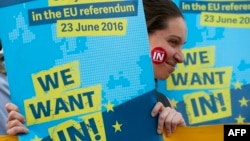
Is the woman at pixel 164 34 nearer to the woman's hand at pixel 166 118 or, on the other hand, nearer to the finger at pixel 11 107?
the woman's hand at pixel 166 118

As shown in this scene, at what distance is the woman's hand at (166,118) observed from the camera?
1.93 meters

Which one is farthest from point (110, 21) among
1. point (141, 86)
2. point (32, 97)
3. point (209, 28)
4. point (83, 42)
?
point (209, 28)

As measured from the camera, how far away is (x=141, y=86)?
1.93 metres

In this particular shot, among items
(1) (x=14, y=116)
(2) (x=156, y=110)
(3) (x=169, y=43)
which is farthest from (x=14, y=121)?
(3) (x=169, y=43)

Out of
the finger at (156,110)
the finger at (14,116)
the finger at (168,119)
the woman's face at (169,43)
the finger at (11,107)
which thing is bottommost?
the finger at (168,119)

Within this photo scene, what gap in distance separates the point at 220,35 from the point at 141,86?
95 centimetres

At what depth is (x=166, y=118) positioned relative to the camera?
1938mm

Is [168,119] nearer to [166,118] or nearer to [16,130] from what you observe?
[166,118]

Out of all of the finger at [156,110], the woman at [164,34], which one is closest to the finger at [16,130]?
the finger at [156,110]

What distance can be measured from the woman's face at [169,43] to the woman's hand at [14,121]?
0.69 metres

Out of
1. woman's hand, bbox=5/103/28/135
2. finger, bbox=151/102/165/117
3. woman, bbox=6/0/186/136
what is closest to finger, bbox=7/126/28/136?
woman's hand, bbox=5/103/28/135

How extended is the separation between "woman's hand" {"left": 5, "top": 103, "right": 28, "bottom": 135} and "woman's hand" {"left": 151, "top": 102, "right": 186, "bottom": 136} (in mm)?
427

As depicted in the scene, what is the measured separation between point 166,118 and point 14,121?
49 cm

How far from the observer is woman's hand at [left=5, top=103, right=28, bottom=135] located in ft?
5.96
